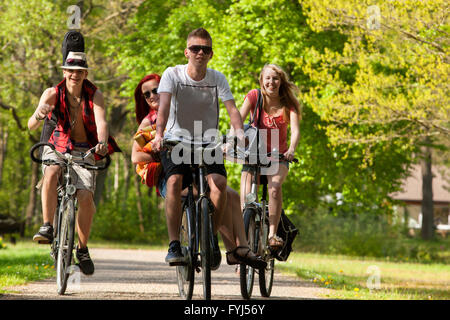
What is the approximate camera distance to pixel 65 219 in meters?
7.30

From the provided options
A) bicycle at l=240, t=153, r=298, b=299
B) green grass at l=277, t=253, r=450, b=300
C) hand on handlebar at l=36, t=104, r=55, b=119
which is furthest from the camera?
green grass at l=277, t=253, r=450, b=300

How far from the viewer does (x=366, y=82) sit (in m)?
14.9

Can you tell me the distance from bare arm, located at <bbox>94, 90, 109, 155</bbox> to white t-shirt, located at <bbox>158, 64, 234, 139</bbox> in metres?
0.87

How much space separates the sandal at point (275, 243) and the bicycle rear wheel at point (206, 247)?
6.27 feet

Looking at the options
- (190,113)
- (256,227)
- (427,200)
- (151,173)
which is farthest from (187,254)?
(427,200)

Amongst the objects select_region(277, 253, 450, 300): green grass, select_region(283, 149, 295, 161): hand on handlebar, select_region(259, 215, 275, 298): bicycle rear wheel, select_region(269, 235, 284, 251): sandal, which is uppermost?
select_region(283, 149, 295, 161): hand on handlebar

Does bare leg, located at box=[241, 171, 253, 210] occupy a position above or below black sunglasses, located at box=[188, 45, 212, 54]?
below

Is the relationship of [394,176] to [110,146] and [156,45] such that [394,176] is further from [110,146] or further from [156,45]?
[110,146]

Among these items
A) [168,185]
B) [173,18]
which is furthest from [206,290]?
[173,18]

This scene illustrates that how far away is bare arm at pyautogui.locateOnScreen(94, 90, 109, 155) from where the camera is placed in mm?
6943

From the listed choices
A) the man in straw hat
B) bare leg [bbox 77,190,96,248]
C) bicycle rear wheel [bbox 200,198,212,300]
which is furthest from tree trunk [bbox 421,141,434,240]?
bicycle rear wheel [bbox 200,198,212,300]

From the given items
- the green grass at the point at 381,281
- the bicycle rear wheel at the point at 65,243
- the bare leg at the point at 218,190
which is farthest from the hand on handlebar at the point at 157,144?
the green grass at the point at 381,281

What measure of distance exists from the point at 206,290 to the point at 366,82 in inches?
381

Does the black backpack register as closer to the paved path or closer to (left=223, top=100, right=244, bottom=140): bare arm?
(left=223, top=100, right=244, bottom=140): bare arm
